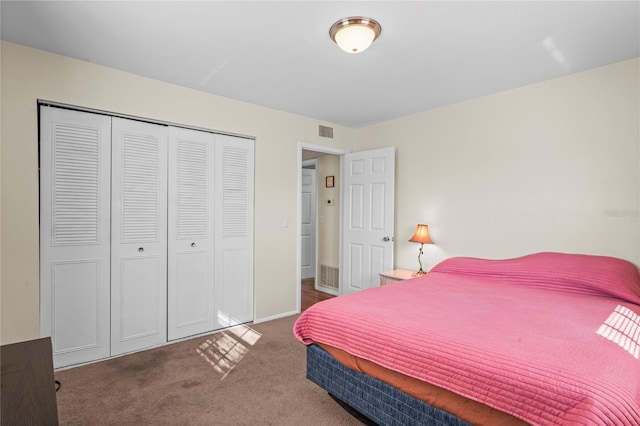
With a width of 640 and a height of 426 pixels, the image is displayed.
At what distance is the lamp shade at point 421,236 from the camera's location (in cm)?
364

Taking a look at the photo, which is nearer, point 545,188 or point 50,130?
point 50,130

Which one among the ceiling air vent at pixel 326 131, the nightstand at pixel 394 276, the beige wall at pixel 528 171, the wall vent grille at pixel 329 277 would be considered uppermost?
the ceiling air vent at pixel 326 131

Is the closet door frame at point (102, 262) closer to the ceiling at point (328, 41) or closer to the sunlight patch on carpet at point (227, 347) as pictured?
the sunlight patch on carpet at point (227, 347)

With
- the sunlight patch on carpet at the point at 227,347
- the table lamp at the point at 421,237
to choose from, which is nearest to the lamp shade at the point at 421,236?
the table lamp at the point at 421,237

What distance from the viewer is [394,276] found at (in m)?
3.67

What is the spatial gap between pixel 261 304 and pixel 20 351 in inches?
Answer: 100

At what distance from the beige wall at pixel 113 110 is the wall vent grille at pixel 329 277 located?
106 cm

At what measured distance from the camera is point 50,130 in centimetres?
259

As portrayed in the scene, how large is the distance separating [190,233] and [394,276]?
2138 mm

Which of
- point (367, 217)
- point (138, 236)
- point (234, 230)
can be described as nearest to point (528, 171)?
point (367, 217)

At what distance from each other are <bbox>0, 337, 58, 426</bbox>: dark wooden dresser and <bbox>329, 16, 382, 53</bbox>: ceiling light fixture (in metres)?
2.22

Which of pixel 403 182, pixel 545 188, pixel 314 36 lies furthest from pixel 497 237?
pixel 314 36

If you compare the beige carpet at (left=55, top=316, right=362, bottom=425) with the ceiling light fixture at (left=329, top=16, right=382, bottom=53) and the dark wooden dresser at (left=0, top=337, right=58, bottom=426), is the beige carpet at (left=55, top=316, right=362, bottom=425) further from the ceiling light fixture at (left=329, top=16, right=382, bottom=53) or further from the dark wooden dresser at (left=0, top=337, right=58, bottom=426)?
the ceiling light fixture at (left=329, top=16, right=382, bottom=53)

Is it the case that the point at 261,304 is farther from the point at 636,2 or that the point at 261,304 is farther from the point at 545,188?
the point at 636,2
